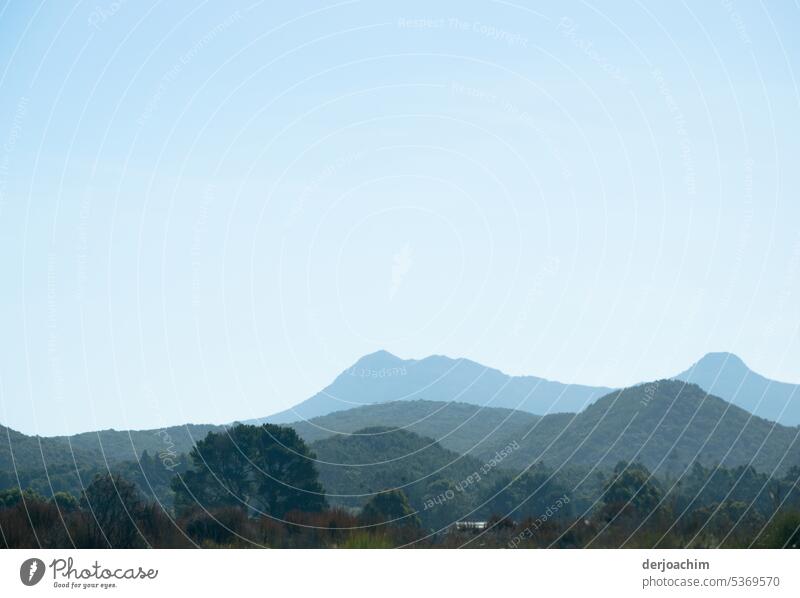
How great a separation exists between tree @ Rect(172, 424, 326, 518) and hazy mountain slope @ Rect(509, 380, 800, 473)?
110 feet

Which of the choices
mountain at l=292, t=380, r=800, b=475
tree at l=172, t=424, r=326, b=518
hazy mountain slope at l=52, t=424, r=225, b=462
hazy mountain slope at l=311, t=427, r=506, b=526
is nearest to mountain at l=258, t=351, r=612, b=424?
hazy mountain slope at l=52, t=424, r=225, b=462

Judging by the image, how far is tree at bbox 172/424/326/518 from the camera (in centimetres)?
5353

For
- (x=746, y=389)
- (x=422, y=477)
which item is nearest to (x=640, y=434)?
(x=422, y=477)

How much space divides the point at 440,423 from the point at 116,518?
3263 inches

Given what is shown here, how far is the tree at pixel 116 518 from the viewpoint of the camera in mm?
25359

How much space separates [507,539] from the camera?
93.4 ft

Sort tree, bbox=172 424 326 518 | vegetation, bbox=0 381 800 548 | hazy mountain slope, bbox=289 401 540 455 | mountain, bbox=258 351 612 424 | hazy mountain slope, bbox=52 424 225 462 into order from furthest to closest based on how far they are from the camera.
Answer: mountain, bbox=258 351 612 424 < hazy mountain slope, bbox=289 401 540 455 < hazy mountain slope, bbox=52 424 225 462 < tree, bbox=172 424 326 518 < vegetation, bbox=0 381 800 548

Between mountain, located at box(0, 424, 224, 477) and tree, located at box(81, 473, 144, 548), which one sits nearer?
tree, located at box(81, 473, 144, 548)

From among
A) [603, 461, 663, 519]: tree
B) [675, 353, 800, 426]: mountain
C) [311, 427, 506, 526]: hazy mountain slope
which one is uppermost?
[675, 353, 800, 426]: mountain

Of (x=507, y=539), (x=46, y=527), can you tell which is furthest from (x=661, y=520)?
(x=46, y=527)

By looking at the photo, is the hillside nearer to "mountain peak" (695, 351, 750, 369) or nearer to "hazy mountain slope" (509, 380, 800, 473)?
"hazy mountain slope" (509, 380, 800, 473)

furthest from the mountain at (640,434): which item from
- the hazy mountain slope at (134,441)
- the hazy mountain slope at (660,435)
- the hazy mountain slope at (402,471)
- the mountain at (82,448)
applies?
the mountain at (82,448)

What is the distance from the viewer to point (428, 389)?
161500 mm

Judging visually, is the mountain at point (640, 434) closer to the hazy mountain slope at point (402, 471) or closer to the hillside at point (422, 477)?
the hazy mountain slope at point (402, 471)
